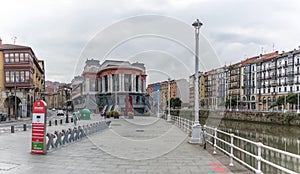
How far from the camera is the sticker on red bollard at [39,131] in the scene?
997 cm

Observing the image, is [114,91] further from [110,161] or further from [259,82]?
[110,161]

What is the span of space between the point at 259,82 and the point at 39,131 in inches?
3186

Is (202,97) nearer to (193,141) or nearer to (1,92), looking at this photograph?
(1,92)

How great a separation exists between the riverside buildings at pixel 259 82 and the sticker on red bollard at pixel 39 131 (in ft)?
152

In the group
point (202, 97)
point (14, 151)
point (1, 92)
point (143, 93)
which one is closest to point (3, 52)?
point (1, 92)

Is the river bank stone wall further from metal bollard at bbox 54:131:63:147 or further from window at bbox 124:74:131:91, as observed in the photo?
metal bollard at bbox 54:131:63:147

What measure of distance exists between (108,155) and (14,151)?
369cm

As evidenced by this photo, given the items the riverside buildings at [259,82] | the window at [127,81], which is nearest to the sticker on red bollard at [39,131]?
the window at [127,81]

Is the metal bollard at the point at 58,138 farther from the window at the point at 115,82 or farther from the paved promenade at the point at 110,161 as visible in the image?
the window at the point at 115,82

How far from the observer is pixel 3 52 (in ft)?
148

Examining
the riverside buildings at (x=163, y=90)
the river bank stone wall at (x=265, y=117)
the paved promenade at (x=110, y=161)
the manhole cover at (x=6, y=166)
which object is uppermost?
the riverside buildings at (x=163, y=90)

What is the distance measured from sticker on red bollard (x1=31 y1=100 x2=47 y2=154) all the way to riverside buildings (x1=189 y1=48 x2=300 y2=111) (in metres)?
46.5

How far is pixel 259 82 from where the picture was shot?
271ft

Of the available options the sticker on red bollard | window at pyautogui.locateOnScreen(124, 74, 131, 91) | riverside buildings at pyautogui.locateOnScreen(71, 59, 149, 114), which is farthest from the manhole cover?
window at pyautogui.locateOnScreen(124, 74, 131, 91)
